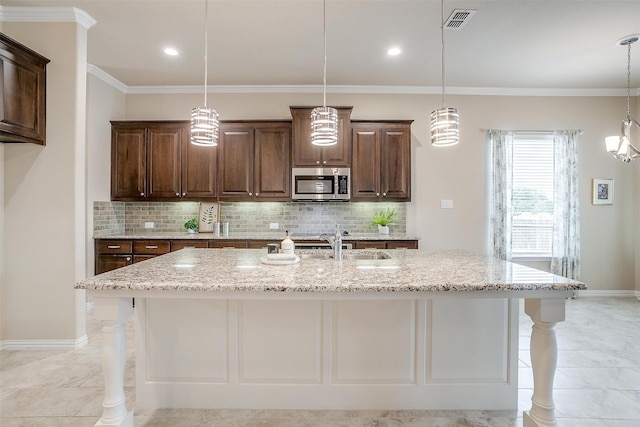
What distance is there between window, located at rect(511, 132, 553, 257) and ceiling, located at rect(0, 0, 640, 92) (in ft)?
2.88

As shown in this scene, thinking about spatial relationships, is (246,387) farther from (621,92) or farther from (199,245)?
(621,92)

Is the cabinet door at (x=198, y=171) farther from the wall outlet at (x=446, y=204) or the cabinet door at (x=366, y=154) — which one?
the wall outlet at (x=446, y=204)

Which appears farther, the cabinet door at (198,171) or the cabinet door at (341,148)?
the cabinet door at (198,171)

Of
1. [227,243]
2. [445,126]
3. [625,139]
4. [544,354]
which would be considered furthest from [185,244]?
[625,139]

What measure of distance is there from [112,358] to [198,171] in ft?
10.5

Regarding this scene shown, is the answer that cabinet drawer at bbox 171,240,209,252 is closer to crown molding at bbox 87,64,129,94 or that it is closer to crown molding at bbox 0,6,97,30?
crown molding at bbox 87,64,129,94

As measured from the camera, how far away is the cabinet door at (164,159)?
4.70 meters

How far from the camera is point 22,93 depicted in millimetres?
2947

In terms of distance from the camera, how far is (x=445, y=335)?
2207 millimetres

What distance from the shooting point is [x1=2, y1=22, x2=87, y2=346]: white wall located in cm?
315

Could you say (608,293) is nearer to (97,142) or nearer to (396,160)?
(396,160)

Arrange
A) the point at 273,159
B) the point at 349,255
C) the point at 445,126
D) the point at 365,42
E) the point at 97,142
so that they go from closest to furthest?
the point at 445,126 → the point at 349,255 → the point at 365,42 → the point at 97,142 → the point at 273,159

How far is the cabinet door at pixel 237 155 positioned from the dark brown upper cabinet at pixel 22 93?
1949mm

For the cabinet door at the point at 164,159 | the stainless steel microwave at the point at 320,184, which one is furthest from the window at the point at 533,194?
the cabinet door at the point at 164,159
